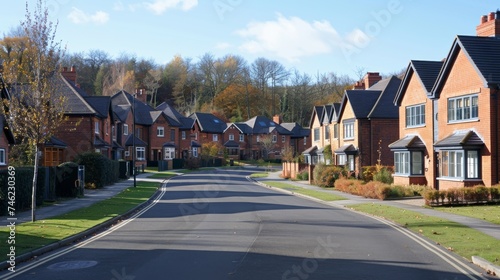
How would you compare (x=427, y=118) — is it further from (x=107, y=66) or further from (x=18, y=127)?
(x=107, y=66)

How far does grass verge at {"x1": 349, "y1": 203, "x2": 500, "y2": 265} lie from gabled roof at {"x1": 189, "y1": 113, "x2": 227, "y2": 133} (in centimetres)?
7267

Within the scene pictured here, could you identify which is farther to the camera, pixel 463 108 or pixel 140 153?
pixel 140 153

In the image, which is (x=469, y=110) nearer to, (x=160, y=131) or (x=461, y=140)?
(x=461, y=140)

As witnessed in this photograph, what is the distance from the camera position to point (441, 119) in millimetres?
31500

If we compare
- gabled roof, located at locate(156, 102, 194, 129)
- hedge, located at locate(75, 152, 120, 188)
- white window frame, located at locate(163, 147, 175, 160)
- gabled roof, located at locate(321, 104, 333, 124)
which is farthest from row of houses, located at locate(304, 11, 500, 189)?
gabled roof, located at locate(156, 102, 194, 129)

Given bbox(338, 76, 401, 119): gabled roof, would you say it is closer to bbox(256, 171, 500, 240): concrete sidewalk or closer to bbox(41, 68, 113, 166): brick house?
bbox(256, 171, 500, 240): concrete sidewalk

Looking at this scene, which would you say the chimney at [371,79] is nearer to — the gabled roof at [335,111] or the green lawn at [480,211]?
the gabled roof at [335,111]

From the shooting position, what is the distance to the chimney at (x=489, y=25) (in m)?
30.9

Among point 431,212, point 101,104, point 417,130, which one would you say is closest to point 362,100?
point 417,130

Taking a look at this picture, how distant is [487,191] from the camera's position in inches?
968

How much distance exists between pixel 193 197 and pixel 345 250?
19.1 metres

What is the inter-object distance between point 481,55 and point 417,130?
8.07 meters

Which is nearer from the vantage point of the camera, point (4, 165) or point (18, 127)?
point (18, 127)

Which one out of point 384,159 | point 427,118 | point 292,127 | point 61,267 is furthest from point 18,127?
point 292,127
